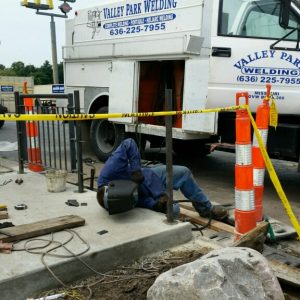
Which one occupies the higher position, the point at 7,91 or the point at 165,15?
the point at 165,15

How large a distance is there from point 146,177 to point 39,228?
1.15 meters

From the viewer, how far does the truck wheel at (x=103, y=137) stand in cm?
825

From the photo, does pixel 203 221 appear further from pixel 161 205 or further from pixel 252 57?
pixel 252 57

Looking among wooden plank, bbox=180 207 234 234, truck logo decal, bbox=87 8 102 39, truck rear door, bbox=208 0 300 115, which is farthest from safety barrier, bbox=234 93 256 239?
truck logo decal, bbox=87 8 102 39

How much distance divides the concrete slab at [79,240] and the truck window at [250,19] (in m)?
2.95

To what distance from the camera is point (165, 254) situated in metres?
3.68

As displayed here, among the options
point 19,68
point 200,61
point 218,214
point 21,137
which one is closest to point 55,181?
point 21,137

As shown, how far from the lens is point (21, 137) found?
618 centimetres

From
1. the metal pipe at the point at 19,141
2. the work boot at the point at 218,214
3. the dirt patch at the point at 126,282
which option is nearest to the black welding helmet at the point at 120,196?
the dirt patch at the point at 126,282

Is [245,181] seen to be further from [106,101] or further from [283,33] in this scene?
[106,101]

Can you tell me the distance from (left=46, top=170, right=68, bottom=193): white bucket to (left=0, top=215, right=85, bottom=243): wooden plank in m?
1.02

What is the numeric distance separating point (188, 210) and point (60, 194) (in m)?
1.38

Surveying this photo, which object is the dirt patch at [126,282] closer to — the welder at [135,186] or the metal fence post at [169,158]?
the metal fence post at [169,158]

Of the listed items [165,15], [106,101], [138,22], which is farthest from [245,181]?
[106,101]
